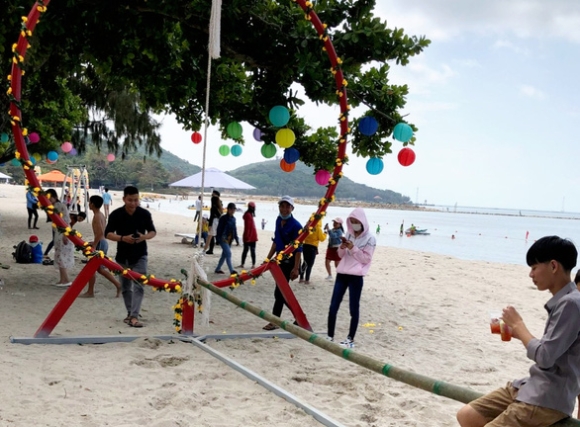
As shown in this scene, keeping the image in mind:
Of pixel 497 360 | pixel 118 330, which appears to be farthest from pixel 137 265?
pixel 497 360

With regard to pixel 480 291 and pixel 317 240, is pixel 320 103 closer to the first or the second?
pixel 317 240

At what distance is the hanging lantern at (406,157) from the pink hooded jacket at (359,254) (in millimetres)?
2774

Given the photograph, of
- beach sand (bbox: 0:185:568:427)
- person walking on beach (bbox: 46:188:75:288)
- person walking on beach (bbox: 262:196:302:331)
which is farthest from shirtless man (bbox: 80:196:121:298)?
person walking on beach (bbox: 262:196:302:331)

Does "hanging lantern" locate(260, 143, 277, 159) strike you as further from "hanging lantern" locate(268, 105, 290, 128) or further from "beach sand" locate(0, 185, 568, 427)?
"beach sand" locate(0, 185, 568, 427)

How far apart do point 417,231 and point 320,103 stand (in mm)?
43575

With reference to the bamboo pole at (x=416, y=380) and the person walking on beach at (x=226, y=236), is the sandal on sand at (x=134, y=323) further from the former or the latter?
the person walking on beach at (x=226, y=236)

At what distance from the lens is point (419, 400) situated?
4754 millimetres

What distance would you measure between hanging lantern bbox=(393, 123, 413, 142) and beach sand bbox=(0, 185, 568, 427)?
2.91 metres

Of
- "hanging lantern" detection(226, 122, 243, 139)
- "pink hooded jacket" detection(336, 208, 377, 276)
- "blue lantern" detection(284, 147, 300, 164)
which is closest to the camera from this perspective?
"pink hooded jacket" detection(336, 208, 377, 276)

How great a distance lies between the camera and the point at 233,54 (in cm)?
823

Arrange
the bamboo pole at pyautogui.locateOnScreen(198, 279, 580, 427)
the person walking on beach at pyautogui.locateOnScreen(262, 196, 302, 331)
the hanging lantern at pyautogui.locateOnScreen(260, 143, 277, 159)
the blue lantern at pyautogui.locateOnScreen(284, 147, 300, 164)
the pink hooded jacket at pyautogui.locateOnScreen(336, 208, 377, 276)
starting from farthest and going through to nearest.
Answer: the blue lantern at pyautogui.locateOnScreen(284, 147, 300, 164), the hanging lantern at pyautogui.locateOnScreen(260, 143, 277, 159), the person walking on beach at pyautogui.locateOnScreen(262, 196, 302, 331), the pink hooded jacket at pyautogui.locateOnScreen(336, 208, 377, 276), the bamboo pole at pyautogui.locateOnScreen(198, 279, 580, 427)

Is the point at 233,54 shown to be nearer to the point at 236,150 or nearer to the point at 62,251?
the point at 236,150

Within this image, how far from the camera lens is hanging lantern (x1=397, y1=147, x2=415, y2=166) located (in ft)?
28.4

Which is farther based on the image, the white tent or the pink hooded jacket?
the white tent
